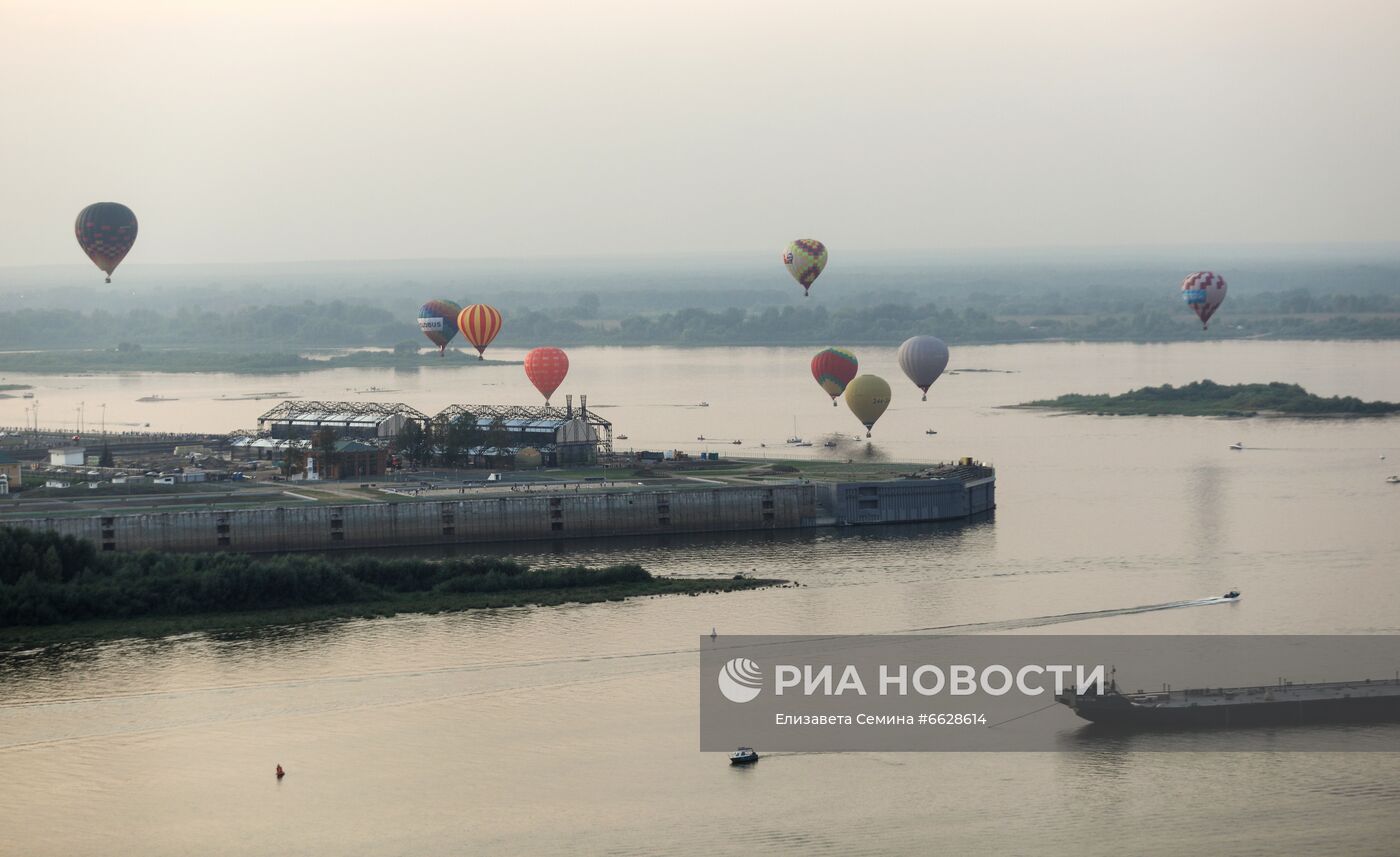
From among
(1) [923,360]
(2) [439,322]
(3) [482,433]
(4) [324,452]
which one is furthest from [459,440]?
(1) [923,360]

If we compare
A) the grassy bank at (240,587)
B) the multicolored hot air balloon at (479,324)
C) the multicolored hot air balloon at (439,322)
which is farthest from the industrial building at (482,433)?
the grassy bank at (240,587)

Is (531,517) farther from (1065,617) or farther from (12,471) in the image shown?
(1065,617)

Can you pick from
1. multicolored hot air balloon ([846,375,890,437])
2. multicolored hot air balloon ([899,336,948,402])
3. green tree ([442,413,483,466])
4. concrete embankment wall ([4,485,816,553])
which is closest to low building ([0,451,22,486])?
concrete embankment wall ([4,485,816,553])

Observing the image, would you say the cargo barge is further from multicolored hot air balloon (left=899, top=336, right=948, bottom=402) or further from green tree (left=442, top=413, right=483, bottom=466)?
multicolored hot air balloon (left=899, top=336, right=948, bottom=402)

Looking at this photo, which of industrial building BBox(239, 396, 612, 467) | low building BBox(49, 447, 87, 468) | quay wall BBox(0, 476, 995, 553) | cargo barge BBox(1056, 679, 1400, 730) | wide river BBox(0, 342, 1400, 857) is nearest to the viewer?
wide river BBox(0, 342, 1400, 857)

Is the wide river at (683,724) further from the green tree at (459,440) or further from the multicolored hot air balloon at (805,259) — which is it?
the multicolored hot air balloon at (805,259)
